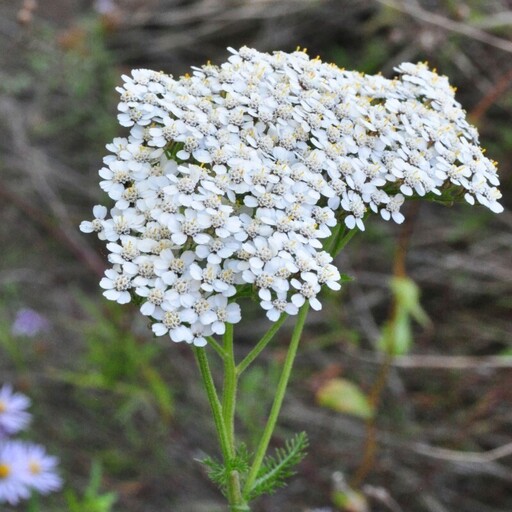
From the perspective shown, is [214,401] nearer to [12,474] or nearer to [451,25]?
[12,474]

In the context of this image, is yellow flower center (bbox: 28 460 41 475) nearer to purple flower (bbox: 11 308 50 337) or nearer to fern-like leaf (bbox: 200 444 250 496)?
purple flower (bbox: 11 308 50 337)

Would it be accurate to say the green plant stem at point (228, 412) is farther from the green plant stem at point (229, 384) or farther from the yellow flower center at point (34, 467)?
the yellow flower center at point (34, 467)

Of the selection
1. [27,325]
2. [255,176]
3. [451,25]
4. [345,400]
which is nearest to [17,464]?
[27,325]

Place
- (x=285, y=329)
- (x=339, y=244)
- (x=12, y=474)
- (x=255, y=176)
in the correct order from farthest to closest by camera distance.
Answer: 1. (x=285, y=329)
2. (x=12, y=474)
3. (x=339, y=244)
4. (x=255, y=176)

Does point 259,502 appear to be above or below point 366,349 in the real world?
below

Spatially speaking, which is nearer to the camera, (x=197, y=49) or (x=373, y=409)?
(x=373, y=409)

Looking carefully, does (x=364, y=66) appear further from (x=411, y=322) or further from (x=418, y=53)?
(x=411, y=322)

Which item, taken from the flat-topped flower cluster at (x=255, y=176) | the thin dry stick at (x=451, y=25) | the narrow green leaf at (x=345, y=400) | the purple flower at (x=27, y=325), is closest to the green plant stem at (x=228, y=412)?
the flat-topped flower cluster at (x=255, y=176)

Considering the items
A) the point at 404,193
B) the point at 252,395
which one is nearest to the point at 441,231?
the point at 252,395
